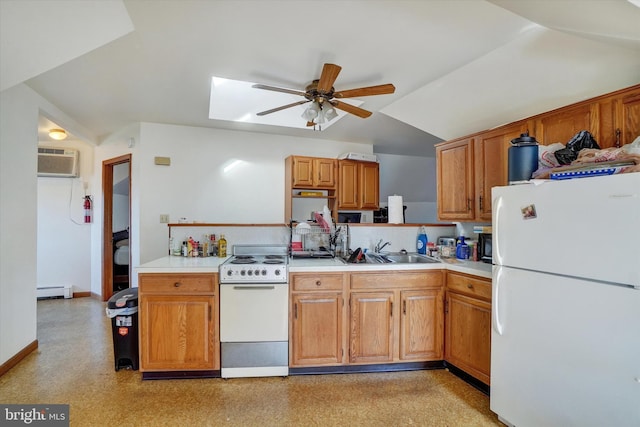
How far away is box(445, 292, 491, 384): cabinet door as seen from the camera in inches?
82.1

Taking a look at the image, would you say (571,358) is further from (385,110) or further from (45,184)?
(45,184)

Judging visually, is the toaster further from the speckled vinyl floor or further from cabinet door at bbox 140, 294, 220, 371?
cabinet door at bbox 140, 294, 220, 371

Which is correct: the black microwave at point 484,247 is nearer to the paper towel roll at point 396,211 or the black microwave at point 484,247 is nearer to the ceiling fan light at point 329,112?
the paper towel roll at point 396,211

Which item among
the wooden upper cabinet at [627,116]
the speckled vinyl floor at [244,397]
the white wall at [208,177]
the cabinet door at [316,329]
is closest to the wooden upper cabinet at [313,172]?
the white wall at [208,177]

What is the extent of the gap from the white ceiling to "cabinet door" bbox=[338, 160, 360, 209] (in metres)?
1.56

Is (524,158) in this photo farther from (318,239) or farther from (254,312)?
(254,312)

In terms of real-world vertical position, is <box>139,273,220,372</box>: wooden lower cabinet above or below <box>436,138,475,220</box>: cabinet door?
below

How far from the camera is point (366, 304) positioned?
2385 mm

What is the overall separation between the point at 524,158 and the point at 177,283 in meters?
2.54

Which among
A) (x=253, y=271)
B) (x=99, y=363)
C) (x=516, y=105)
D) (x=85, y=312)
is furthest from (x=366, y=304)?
(x=85, y=312)

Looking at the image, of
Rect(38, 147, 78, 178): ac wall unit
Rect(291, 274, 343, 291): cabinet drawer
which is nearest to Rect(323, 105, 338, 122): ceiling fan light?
Rect(291, 274, 343, 291): cabinet drawer

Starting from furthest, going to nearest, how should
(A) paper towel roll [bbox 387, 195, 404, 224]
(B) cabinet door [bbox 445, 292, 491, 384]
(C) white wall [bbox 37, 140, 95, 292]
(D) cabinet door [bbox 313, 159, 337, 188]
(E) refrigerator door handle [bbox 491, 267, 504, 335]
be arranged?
(C) white wall [bbox 37, 140, 95, 292], (D) cabinet door [bbox 313, 159, 337, 188], (A) paper towel roll [bbox 387, 195, 404, 224], (B) cabinet door [bbox 445, 292, 491, 384], (E) refrigerator door handle [bbox 491, 267, 504, 335]

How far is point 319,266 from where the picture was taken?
2.35 metres

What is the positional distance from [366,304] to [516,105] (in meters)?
2.03
